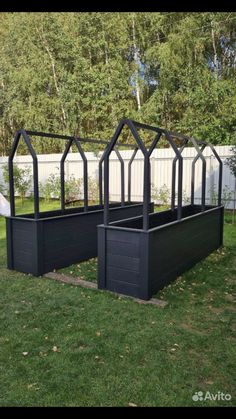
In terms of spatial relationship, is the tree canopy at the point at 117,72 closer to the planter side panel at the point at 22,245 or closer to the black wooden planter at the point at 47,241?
the black wooden planter at the point at 47,241

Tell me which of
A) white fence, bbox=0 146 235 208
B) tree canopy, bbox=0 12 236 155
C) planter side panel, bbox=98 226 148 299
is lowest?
planter side panel, bbox=98 226 148 299

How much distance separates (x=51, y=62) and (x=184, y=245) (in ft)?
41.1

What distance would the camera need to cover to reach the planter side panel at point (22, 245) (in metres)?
4.21

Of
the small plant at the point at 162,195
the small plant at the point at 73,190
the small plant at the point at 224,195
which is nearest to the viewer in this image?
the small plant at the point at 224,195

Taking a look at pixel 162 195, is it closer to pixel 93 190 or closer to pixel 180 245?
Result: pixel 93 190

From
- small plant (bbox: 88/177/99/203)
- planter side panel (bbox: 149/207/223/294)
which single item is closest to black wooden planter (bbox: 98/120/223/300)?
planter side panel (bbox: 149/207/223/294)

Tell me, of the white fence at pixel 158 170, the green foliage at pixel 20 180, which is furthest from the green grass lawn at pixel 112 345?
the green foliage at pixel 20 180

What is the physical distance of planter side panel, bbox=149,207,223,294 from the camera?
3.58m

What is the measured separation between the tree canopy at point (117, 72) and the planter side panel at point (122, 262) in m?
7.34

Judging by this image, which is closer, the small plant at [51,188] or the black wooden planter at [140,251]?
the black wooden planter at [140,251]

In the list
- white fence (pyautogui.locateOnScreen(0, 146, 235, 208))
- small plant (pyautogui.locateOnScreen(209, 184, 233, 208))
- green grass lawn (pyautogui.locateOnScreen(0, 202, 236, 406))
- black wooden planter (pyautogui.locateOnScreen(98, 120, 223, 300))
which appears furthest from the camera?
white fence (pyautogui.locateOnScreen(0, 146, 235, 208))

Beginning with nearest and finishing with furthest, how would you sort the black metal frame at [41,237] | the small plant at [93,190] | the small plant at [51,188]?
the black metal frame at [41,237]
the small plant at [93,190]
the small plant at [51,188]

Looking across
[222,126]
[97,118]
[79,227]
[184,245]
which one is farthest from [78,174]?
[184,245]

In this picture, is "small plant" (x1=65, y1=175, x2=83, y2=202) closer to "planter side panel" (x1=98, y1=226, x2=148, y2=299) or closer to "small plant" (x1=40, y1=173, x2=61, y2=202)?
"small plant" (x1=40, y1=173, x2=61, y2=202)
